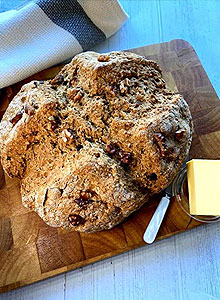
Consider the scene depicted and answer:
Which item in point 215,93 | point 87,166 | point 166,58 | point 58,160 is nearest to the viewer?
point 87,166

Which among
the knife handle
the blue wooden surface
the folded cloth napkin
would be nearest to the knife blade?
the knife handle

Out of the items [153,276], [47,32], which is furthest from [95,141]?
[47,32]

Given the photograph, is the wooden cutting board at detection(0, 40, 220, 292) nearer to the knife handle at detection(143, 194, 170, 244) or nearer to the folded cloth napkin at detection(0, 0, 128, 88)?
the knife handle at detection(143, 194, 170, 244)

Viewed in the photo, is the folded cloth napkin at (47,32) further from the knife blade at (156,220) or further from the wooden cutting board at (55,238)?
the knife blade at (156,220)

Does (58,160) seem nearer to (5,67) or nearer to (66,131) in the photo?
(66,131)

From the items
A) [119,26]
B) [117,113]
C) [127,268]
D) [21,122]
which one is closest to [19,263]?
[127,268]

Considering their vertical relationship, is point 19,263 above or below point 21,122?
below

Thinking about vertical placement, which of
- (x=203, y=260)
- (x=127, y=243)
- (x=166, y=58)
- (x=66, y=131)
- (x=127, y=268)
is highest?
(x=66, y=131)

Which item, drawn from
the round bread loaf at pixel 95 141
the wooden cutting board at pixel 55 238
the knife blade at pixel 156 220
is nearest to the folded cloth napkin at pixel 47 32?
the round bread loaf at pixel 95 141
